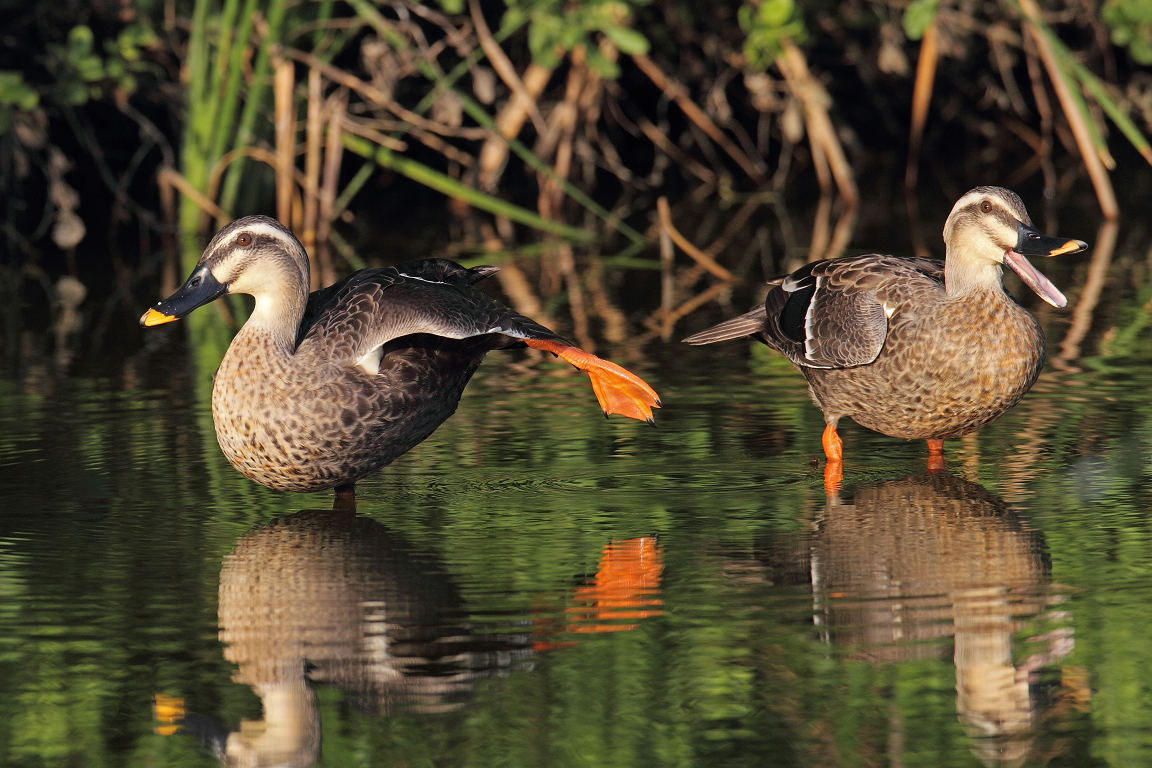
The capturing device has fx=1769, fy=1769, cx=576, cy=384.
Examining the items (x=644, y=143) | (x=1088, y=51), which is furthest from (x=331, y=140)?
(x=1088, y=51)

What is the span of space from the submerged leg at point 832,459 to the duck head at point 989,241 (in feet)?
2.63

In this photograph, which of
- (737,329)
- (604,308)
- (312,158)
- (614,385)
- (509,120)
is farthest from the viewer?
(509,120)

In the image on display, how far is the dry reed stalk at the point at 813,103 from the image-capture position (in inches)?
600

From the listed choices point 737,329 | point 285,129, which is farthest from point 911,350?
point 285,129

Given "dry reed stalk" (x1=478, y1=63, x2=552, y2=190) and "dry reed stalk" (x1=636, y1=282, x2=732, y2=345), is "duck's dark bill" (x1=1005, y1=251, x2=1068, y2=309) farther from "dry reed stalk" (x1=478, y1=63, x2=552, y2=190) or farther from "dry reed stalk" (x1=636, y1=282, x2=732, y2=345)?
"dry reed stalk" (x1=478, y1=63, x2=552, y2=190)

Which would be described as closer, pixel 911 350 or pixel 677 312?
pixel 911 350

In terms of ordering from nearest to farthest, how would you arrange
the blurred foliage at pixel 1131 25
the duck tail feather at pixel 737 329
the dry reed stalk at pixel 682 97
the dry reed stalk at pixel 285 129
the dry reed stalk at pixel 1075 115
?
the duck tail feather at pixel 737 329 → the dry reed stalk at pixel 1075 115 → the dry reed stalk at pixel 285 129 → the blurred foliage at pixel 1131 25 → the dry reed stalk at pixel 682 97

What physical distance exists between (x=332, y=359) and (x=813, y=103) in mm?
9234

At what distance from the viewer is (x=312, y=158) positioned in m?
14.0

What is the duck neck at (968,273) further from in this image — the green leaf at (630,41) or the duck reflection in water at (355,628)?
the green leaf at (630,41)

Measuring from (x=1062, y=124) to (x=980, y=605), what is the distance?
1301 centimetres

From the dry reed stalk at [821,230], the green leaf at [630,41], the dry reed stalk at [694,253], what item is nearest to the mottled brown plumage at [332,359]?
the dry reed stalk at [694,253]

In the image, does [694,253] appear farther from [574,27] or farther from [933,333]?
[933,333]

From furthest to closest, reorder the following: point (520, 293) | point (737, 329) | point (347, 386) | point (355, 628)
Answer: point (520, 293) < point (737, 329) < point (347, 386) < point (355, 628)
